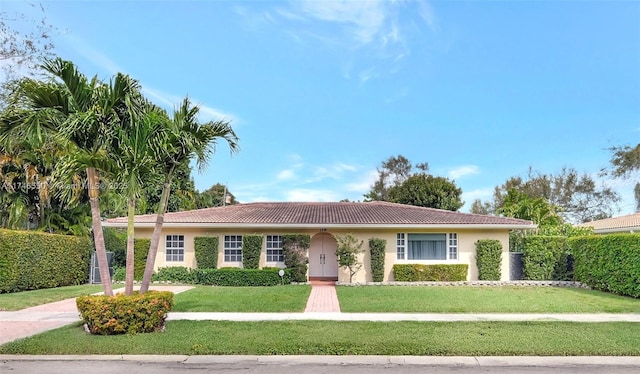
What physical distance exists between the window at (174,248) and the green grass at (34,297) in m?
4.06

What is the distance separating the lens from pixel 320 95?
19.5 meters

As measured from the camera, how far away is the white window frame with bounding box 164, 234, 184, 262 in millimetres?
20797

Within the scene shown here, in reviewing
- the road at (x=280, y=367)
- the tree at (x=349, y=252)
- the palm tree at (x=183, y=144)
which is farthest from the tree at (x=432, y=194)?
the road at (x=280, y=367)

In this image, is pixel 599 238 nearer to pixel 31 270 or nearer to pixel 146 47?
pixel 146 47

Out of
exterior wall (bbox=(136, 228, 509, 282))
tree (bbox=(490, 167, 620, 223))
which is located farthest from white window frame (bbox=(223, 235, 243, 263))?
tree (bbox=(490, 167, 620, 223))

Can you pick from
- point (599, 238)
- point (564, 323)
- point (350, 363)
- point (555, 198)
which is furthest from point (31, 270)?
point (555, 198)

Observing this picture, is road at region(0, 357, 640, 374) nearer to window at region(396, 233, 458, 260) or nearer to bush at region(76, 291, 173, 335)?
bush at region(76, 291, 173, 335)

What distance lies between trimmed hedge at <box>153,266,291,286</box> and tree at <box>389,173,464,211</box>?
24289 millimetres

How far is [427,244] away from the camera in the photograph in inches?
821

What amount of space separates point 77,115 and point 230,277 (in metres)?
11.6

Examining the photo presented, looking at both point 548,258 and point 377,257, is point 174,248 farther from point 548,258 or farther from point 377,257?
point 548,258

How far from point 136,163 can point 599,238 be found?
1726 centimetres

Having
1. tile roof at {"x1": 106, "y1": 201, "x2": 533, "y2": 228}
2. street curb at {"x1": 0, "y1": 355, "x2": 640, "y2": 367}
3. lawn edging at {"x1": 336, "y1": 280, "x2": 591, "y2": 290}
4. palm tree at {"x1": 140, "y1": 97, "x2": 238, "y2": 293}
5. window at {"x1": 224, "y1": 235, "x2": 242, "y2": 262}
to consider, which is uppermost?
palm tree at {"x1": 140, "y1": 97, "x2": 238, "y2": 293}

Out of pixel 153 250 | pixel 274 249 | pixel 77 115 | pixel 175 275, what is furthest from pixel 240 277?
pixel 77 115
